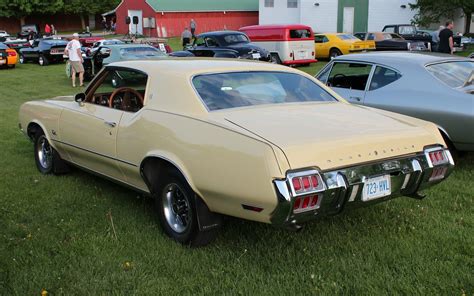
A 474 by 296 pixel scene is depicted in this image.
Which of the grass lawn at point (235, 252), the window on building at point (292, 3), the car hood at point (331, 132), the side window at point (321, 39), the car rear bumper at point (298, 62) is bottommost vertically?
the grass lawn at point (235, 252)

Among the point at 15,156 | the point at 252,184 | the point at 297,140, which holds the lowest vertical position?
the point at 15,156

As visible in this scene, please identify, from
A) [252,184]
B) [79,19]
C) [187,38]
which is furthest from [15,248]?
[79,19]

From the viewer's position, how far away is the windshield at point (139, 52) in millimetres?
16594

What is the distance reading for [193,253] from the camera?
385 cm

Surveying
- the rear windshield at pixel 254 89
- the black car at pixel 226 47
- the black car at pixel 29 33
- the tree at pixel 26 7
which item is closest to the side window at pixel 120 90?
the rear windshield at pixel 254 89

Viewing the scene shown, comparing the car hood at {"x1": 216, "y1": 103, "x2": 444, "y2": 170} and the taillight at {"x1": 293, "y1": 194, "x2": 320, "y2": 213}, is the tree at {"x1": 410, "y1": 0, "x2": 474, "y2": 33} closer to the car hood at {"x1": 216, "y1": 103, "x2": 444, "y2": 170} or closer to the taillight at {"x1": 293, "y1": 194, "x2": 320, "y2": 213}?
the car hood at {"x1": 216, "y1": 103, "x2": 444, "y2": 170}

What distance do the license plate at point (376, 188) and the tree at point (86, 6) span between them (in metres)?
59.2

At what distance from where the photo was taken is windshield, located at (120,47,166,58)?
16594 mm

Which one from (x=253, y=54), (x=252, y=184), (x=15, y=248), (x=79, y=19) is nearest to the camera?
(x=252, y=184)

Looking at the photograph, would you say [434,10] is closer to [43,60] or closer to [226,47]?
[226,47]

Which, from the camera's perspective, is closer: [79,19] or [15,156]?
[15,156]

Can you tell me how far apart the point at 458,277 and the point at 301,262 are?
3.39ft

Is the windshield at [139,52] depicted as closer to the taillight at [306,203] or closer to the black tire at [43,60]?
the black tire at [43,60]

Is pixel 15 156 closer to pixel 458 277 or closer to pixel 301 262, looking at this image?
pixel 301 262
